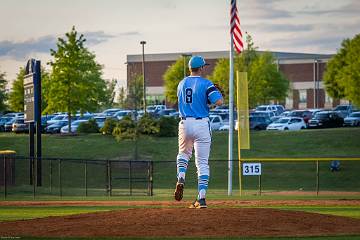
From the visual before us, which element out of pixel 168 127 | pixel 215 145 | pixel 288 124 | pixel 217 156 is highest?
pixel 288 124

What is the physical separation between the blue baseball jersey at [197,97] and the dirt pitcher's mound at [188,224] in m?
1.75

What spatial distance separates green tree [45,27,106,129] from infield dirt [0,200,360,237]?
158ft

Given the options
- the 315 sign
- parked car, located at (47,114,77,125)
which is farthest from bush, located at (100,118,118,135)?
the 315 sign

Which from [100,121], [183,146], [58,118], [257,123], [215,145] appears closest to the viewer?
[183,146]

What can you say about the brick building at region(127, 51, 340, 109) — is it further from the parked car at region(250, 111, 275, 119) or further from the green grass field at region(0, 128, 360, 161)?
the green grass field at region(0, 128, 360, 161)

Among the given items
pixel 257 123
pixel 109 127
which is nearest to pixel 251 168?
pixel 109 127

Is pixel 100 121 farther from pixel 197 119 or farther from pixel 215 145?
pixel 197 119

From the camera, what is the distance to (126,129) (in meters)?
54.1

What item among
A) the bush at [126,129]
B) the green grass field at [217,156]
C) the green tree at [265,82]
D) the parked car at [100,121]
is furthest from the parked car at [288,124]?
the bush at [126,129]

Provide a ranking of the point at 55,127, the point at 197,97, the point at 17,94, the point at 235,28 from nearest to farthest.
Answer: the point at 197,97
the point at 235,28
the point at 55,127
the point at 17,94

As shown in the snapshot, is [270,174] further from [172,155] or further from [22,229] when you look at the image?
[22,229]

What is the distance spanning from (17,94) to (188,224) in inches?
3127

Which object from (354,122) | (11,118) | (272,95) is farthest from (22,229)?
(272,95)

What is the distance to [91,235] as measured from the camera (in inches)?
504
